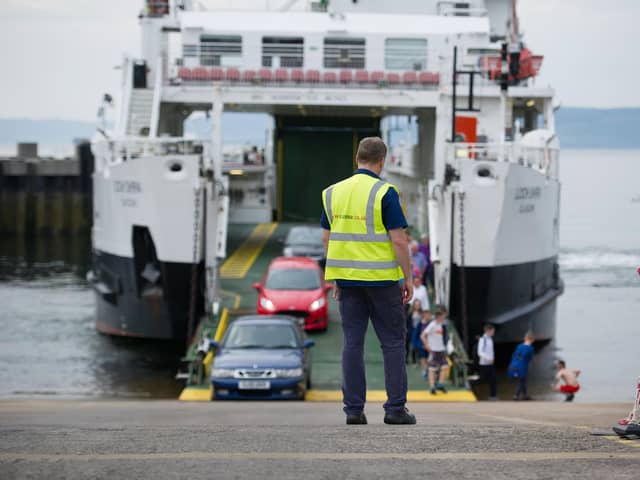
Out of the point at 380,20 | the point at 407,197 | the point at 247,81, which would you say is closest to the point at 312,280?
the point at 247,81

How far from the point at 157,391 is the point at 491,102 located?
1212 centimetres

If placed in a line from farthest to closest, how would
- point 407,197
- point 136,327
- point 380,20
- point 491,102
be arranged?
point 407,197
point 380,20
point 491,102
point 136,327

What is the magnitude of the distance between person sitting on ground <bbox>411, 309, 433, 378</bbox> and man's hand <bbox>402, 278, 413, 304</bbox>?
35.2ft

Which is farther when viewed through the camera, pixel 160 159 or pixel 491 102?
pixel 491 102

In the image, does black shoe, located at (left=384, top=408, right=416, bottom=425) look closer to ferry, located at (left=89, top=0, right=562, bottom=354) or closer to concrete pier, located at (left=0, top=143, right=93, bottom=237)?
ferry, located at (left=89, top=0, right=562, bottom=354)

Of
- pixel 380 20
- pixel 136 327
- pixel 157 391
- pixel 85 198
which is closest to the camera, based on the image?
pixel 157 391

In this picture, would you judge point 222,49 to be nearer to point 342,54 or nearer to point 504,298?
point 342,54

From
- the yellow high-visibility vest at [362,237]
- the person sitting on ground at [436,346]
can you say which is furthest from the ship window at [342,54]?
the yellow high-visibility vest at [362,237]

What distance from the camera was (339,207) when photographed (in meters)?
6.64

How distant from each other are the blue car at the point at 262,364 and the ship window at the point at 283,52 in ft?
45.0

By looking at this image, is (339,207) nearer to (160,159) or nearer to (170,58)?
(160,159)

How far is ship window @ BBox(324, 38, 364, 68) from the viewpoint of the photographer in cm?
2922

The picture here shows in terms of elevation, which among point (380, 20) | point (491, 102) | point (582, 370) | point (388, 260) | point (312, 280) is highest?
point (380, 20)

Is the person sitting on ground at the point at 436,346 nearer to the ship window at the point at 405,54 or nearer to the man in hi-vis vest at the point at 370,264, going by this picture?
the man in hi-vis vest at the point at 370,264
